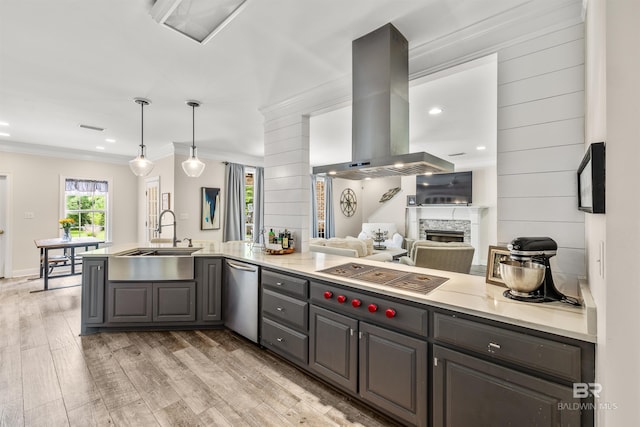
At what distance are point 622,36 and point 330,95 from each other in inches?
96.0

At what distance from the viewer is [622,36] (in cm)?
91

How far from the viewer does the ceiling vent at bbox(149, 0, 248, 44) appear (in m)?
1.78

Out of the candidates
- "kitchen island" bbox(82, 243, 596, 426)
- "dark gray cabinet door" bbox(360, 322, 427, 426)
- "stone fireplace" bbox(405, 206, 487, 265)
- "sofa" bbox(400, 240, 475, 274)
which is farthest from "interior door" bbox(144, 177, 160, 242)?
"stone fireplace" bbox(405, 206, 487, 265)

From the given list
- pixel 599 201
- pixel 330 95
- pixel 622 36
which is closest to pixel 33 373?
pixel 330 95

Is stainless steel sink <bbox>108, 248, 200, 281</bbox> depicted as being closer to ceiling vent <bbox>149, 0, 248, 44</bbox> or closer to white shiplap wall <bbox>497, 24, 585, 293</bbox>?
ceiling vent <bbox>149, 0, 248, 44</bbox>

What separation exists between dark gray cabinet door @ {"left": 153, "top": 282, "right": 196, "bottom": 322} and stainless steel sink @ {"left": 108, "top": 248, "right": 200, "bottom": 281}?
10 centimetres

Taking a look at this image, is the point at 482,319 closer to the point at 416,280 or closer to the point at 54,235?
the point at 416,280

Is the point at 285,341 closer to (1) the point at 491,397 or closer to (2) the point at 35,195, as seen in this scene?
(1) the point at 491,397

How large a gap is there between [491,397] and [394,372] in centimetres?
52

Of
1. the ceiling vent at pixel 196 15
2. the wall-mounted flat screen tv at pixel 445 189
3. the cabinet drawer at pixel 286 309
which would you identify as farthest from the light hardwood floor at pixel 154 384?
the wall-mounted flat screen tv at pixel 445 189

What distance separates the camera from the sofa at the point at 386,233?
26.7 ft

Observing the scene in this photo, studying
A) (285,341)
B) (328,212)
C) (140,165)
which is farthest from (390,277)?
(328,212)

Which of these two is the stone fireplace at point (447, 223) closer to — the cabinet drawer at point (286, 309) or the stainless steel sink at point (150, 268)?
the cabinet drawer at point (286, 309)

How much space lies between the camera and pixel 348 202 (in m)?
9.78
